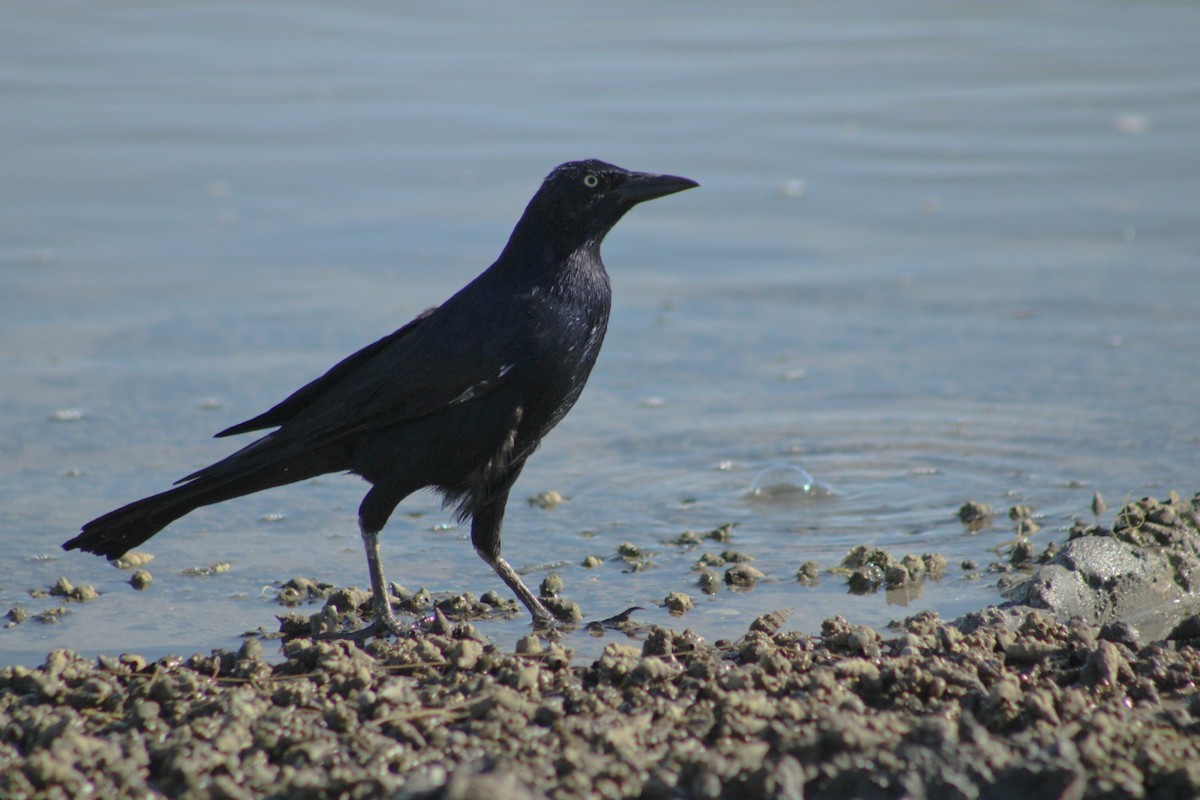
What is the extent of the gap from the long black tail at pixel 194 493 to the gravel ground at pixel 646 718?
2.38 feet

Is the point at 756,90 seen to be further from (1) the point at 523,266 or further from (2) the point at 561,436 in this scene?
(1) the point at 523,266

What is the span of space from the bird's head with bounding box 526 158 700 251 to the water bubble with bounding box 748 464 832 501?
4.77ft

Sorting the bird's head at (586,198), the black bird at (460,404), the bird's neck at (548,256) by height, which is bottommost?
the black bird at (460,404)

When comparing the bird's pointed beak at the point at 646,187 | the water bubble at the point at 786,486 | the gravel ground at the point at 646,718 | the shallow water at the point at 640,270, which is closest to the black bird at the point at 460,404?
the bird's pointed beak at the point at 646,187

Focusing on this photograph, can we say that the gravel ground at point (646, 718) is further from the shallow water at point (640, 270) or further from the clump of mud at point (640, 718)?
the shallow water at point (640, 270)

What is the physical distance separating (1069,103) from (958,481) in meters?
8.68

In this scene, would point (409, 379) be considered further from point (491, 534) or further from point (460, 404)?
point (491, 534)

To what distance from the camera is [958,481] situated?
244 inches

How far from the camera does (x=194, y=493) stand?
16.2ft

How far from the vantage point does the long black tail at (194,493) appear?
191 inches

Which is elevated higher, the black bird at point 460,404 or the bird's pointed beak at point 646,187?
the bird's pointed beak at point 646,187

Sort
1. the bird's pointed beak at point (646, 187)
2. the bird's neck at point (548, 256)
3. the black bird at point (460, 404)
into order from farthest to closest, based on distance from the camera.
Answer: the bird's pointed beak at point (646, 187)
the bird's neck at point (548, 256)
the black bird at point (460, 404)

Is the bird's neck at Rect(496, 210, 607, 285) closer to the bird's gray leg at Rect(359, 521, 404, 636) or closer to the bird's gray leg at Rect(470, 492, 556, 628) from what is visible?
the bird's gray leg at Rect(470, 492, 556, 628)

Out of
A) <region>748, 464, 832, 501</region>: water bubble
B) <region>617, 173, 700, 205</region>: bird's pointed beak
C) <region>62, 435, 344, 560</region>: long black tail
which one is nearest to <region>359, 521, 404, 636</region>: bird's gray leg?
<region>62, 435, 344, 560</region>: long black tail
